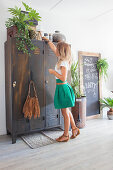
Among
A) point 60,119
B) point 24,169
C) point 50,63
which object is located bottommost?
point 24,169

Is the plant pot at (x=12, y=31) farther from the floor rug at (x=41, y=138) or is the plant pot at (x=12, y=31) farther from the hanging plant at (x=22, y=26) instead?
the floor rug at (x=41, y=138)

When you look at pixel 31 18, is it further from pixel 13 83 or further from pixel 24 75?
pixel 13 83

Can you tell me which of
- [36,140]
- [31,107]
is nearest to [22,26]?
[31,107]

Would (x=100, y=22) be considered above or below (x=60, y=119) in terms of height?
above

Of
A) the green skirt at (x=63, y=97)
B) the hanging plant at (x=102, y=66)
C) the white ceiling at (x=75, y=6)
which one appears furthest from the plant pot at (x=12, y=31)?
the hanging plant at (x=102, y=66)

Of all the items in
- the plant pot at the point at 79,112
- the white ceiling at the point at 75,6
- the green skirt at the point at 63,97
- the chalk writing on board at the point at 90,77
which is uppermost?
the white ceiling at the point at 75,6

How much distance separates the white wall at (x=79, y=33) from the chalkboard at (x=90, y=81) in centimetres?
21

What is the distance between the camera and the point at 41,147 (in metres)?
2.42

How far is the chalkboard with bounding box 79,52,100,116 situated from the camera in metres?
3.97

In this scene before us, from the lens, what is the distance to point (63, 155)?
7.08ft

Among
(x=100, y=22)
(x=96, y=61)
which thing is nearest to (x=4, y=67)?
(x=96, y=61)

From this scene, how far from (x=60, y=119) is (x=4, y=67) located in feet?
4.81

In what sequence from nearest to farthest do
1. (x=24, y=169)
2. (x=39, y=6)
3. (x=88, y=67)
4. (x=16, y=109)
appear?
(x=24, y=169), (x=16, y=109), (x=39, y=6), (x=88, y=67)

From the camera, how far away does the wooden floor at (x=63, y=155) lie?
1.89 metres
